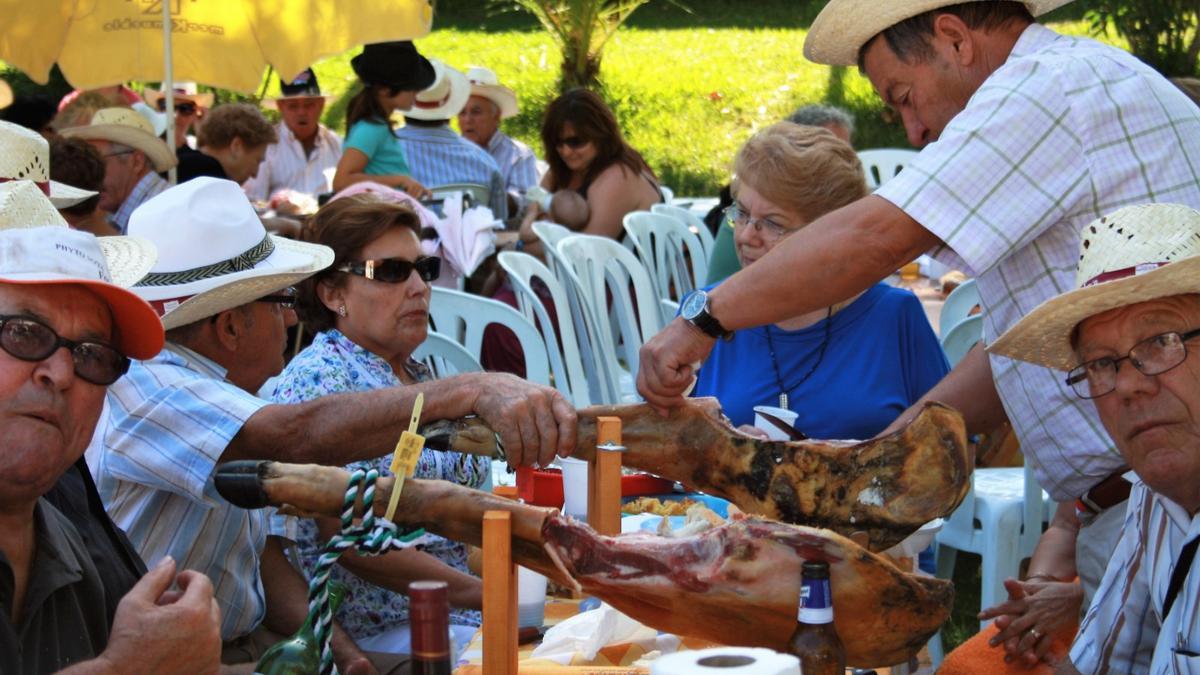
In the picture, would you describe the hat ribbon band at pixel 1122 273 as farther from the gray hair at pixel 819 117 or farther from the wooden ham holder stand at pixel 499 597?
the gray hair at pixel 819 117

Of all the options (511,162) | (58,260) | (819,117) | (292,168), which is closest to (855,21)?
(58,260)

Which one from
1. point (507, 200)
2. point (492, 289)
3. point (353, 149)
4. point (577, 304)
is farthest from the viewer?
point (507, 200)

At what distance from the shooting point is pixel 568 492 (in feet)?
9.77

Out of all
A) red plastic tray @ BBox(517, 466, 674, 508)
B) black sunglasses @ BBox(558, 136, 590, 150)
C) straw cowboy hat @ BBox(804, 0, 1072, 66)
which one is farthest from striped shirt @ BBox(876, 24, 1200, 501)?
black sunglasses @ BBox(558, 136, 590, 150)

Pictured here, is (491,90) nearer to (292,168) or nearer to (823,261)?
(292,168)

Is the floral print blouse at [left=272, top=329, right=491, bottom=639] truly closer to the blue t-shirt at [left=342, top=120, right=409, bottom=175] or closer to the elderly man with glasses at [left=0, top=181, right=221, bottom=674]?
the elderly man with glasses at [left=0, top=181, right=221, bottom=674]

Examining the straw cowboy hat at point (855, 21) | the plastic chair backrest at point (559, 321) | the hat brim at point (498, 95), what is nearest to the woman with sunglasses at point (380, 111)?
the plastic chair backrest at point (559, 321)

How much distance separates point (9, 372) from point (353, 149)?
578cm

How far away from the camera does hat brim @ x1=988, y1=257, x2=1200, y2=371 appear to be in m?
2.14

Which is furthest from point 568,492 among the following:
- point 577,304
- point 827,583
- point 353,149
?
point 353,149

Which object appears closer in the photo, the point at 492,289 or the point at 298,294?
the point at 298,294

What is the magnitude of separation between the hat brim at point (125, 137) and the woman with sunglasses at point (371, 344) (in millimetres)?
3458

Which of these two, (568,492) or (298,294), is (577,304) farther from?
(568,492)

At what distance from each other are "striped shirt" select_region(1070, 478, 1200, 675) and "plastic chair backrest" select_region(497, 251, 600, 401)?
9.76ft
